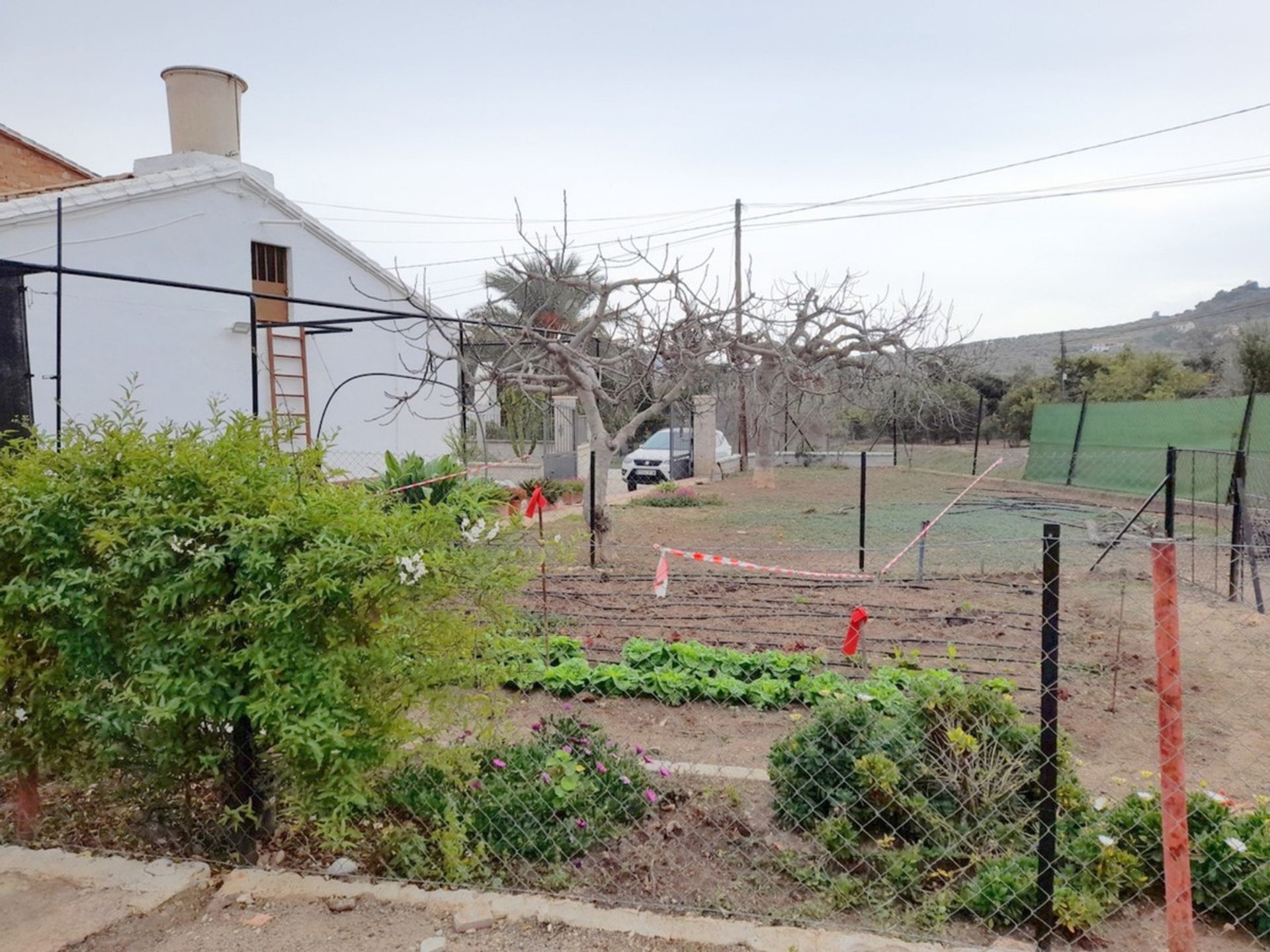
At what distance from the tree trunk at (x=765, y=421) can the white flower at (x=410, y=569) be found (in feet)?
43.7

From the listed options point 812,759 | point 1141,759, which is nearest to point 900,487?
point 1141,759

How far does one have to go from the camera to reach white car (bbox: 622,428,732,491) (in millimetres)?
23281

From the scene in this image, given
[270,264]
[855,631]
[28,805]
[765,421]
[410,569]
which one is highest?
[270,264]

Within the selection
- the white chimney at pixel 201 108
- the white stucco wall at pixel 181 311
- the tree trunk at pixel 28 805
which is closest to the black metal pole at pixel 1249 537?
the tree trunk at pixel 28 805

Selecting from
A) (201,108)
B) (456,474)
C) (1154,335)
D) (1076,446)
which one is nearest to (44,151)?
(201,108)

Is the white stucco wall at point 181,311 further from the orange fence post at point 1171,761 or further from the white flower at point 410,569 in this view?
the orange fence post at point 1171,761

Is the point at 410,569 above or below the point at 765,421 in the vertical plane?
below

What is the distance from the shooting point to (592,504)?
10.2m

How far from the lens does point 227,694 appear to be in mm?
2973

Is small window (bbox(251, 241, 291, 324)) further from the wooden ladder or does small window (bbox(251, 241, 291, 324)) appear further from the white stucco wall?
the wooden ladder

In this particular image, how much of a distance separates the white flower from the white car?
1947 cm

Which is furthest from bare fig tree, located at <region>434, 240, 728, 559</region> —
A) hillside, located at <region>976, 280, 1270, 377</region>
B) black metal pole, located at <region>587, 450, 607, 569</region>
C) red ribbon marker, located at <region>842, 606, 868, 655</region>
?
Answer: hillside, located at <region>976, 280, 1270, 377</region>

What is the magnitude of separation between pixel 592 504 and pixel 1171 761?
7.87 meters

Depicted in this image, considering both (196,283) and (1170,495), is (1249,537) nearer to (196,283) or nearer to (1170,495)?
(1170,495)
